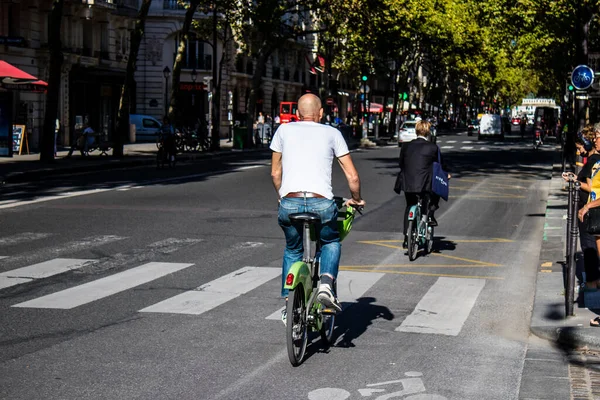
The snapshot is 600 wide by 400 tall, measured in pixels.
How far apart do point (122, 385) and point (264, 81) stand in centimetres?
7060

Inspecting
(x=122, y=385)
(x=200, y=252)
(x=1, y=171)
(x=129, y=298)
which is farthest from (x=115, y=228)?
(x=1, y=171)

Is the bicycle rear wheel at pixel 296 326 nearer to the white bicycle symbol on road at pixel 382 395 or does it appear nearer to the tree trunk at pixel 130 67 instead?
the white bicycle symbol on road at pixel 382 395

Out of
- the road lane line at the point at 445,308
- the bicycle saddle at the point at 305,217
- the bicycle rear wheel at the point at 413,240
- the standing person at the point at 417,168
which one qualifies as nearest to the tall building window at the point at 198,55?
the standing person at the point at 417,168

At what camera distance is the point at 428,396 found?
19.9 feet

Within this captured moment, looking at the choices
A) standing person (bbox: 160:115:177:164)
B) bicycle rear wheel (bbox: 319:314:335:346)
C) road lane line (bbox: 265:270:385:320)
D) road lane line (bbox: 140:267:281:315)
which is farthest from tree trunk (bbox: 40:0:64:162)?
bicycle rear wheel (bbox: 319:314:335:346)

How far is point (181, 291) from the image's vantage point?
9.70 m

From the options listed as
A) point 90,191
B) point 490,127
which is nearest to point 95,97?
point 90,191

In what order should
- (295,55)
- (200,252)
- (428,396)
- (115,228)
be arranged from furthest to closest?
(295,55) < (115,228) < (200,252) < (428,396)

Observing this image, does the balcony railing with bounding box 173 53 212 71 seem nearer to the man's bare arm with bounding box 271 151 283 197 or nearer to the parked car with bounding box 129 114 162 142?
the parked car with bounding box 129 114 162 142

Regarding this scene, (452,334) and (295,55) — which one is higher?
(295,55)

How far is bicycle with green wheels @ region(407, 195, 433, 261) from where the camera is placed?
490 inches

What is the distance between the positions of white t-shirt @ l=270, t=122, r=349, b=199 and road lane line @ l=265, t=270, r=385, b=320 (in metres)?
2.05

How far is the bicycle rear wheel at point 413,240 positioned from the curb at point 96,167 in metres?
14.1

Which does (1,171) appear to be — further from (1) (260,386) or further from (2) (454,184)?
(1) (260,386)
